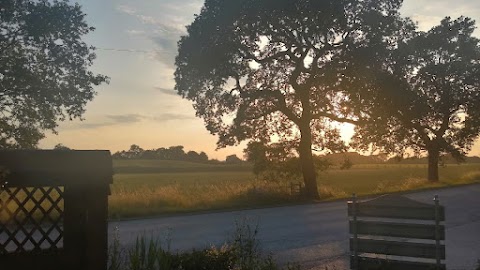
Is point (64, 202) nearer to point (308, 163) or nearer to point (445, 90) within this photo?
point (308, 163)

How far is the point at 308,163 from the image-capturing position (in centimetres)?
3064

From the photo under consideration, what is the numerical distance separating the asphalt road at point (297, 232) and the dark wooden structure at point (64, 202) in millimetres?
1378

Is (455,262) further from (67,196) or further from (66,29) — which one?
(66,29)

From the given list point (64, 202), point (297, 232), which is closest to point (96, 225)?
point (64, 202)

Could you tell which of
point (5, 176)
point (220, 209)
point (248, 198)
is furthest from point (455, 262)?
point (248, 198)

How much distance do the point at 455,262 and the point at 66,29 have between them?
21409mm

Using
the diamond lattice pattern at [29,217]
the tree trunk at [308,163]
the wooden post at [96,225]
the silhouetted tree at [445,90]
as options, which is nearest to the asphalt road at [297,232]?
the wooden post at [96,225]

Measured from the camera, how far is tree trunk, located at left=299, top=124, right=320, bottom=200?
30.2 meters

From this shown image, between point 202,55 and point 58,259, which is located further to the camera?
point 202,55

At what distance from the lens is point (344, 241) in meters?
13.3

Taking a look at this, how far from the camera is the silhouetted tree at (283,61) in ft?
89.7

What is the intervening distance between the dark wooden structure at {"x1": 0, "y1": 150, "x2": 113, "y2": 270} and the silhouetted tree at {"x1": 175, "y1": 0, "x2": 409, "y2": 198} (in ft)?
72.8

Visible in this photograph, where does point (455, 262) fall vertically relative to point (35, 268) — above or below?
below

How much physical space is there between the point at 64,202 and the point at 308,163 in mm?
25126
